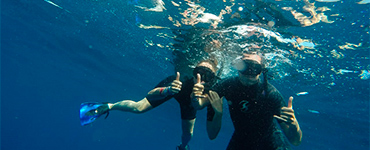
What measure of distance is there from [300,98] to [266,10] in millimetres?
12108

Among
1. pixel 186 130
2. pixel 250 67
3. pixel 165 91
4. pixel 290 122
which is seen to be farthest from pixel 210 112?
pixel 186 130

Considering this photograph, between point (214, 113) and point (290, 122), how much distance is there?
1.99 metres

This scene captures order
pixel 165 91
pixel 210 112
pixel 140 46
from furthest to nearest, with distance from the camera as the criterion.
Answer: pixel 140 46 → pixel 165 91 → pixel 210 112

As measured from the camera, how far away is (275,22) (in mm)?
7566

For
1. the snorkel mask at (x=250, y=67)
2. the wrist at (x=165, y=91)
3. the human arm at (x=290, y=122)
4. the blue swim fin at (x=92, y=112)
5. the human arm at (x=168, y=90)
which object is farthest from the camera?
the blue swim fin at (x=92, y=112)

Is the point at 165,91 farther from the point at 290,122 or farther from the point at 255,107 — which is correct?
the point at 290,122

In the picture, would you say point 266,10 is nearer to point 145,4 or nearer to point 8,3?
point 145,4

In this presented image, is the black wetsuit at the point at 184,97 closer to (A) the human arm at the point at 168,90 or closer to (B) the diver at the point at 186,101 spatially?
(B) the diver at the point at 186,101

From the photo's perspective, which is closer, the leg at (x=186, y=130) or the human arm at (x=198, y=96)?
the human arm at (x=198, y=96)

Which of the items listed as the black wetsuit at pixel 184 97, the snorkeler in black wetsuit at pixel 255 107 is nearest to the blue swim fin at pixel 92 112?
the black wetsuit at pixel 184 97

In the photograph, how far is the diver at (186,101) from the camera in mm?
5129

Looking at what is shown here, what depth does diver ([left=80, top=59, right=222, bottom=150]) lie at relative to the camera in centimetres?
513

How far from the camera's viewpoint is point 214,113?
557 cm

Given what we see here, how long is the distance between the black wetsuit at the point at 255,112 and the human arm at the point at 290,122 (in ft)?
1.37
